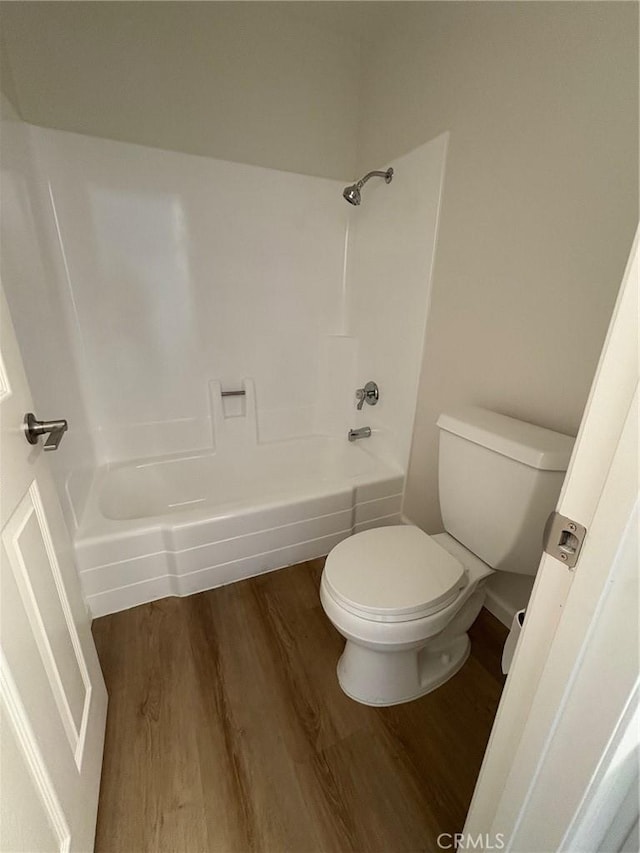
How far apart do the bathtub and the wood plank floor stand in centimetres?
16

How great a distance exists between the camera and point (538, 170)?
1.04m

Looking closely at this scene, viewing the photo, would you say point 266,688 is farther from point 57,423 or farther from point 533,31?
point 533,31

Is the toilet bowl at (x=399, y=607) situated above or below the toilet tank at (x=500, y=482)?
below

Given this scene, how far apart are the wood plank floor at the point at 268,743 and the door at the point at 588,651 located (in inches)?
18.8

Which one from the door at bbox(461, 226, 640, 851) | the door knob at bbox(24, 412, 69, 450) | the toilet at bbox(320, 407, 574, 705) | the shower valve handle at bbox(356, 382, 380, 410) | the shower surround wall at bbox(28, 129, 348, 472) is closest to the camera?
the door at bbox(461, 226, 640, 851)

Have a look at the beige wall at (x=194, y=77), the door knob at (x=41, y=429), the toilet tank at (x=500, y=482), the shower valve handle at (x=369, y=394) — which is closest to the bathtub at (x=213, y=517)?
the shower valve handle at (x=369, y=394)

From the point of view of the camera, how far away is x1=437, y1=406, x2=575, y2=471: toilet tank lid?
0.91 meters

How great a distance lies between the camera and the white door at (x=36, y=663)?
1.70ft

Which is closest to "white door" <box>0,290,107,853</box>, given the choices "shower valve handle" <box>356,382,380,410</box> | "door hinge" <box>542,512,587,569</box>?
"door hinge" <box>542,512,587,569</box>

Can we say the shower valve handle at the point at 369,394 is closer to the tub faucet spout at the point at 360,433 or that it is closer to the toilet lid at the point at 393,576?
the tub faucet spout at the point at 360,433

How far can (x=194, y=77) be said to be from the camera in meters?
1.54

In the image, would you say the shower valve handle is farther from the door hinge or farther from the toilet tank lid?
the door hinge

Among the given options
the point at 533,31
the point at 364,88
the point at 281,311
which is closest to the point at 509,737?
the point at 533,31

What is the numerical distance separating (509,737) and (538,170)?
136cm
